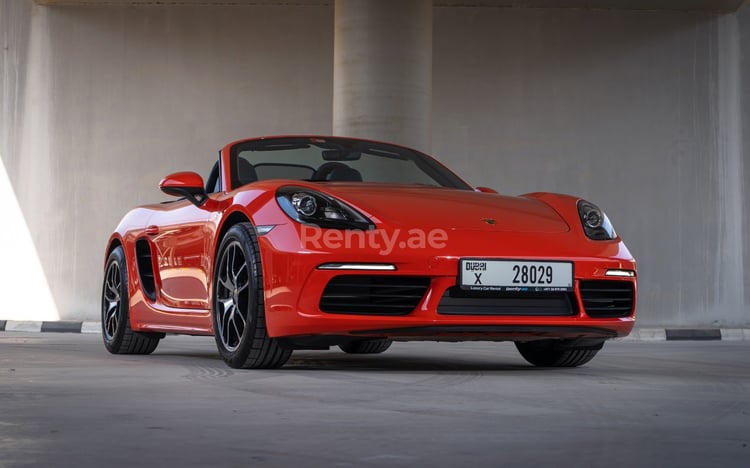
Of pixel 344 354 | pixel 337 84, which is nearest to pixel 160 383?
pixel 344 354

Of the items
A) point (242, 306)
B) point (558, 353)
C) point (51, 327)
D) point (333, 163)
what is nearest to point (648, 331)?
point (51, 327)

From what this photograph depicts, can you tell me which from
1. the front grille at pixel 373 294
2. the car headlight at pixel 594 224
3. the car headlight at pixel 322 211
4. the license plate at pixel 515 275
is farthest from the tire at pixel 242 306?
the car headlight at pixel 594 224

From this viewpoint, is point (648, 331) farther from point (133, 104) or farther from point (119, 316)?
point (119, 316)

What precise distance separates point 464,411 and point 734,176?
12.5 meters

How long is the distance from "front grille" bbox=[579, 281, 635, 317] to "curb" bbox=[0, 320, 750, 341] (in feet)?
23.0

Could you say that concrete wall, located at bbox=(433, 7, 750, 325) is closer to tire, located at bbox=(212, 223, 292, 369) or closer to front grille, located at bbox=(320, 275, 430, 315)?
tire, located at bbox=(212, 223, 292, 369)

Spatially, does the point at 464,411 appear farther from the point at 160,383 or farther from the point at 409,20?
the point at 409,20

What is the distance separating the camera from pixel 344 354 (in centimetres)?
814

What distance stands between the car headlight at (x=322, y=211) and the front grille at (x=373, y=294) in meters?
0.24

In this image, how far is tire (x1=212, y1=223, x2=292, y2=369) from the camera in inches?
224

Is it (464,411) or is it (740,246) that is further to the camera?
(740,246)

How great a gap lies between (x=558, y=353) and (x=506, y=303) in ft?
3.59

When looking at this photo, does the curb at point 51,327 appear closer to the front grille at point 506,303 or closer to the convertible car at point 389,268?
the convertible car at point 389,268

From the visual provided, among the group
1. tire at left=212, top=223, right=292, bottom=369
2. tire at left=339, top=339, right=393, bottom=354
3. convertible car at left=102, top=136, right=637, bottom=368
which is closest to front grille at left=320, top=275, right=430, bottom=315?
convertible car at left=102, top=136, right=637, bottom=368
